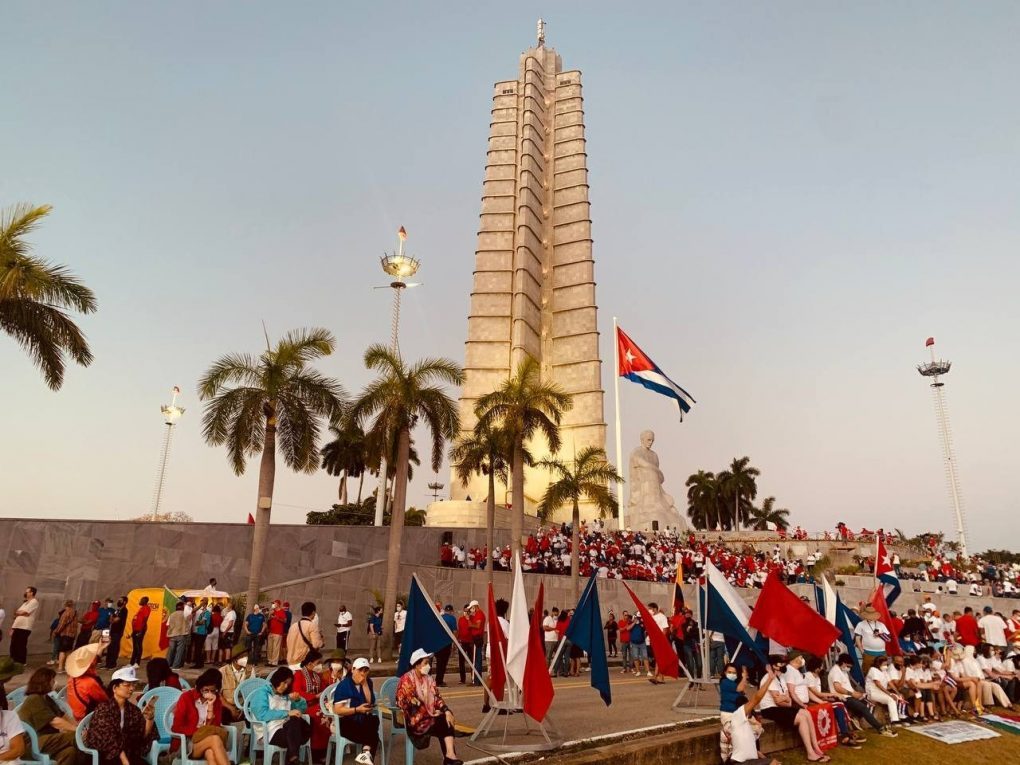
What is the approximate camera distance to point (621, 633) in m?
16.5

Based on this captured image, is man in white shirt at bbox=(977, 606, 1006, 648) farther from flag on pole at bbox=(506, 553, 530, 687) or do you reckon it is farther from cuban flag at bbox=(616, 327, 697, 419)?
cuban flag at bbox=(616, 327, 697, 419)

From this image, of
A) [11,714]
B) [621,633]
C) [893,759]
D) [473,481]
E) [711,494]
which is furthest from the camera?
[711,494]

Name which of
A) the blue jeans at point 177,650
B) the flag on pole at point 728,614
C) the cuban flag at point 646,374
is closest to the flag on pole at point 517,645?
the flag on pole at point 728,614

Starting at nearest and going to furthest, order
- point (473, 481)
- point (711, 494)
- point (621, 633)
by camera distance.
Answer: point (621, 633) → point (473, 481) → point (711, 494)

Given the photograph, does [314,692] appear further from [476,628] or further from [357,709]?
[476,628]

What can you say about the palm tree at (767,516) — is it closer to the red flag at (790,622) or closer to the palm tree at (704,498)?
the palm tree at (704,498)

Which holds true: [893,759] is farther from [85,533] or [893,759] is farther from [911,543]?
[911,543]

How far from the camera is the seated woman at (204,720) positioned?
18.3 ft

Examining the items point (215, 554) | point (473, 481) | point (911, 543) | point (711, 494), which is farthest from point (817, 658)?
point (711, 494)

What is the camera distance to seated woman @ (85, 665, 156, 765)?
5.17 metres

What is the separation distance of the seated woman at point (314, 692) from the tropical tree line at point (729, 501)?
240ft

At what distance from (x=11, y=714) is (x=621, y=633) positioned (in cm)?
1367

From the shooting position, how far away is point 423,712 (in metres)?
6.22

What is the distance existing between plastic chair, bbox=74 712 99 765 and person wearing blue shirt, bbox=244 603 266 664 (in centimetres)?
906
